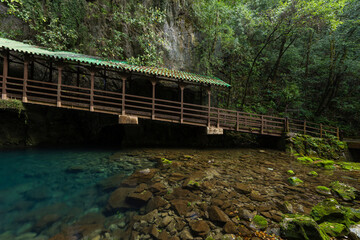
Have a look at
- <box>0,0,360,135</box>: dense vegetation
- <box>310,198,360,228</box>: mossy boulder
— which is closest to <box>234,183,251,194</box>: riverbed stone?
<box>310,198,360,228</box>: mossy boulder

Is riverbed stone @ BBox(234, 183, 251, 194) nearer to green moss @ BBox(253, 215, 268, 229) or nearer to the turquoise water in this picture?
green moss @ BBox(253, 215, 268, 229)

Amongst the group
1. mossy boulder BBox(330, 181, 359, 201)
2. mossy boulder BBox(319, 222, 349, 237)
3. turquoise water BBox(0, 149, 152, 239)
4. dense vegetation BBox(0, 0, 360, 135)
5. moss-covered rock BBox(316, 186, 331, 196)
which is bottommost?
turquoise water BBox(0, 149, 152, 239)

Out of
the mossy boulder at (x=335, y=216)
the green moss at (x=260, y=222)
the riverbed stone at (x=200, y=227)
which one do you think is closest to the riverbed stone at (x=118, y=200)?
the riverbed stone at (x=200, y=227)

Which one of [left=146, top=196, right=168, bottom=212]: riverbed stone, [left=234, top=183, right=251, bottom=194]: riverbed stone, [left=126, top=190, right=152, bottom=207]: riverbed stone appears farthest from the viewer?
[left=234, top=183, right=251, bottom=194]: riverbed stone

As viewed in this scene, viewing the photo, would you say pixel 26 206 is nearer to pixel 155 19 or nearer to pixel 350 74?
pixel 155 19

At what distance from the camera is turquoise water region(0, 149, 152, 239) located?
3787 millimetres

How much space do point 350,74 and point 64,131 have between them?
27630 millimetres

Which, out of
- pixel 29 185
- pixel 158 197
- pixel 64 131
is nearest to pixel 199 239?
pixel 158 197

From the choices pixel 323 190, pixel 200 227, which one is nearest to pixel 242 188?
pixel 200 227

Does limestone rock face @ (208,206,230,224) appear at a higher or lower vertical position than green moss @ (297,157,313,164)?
lower

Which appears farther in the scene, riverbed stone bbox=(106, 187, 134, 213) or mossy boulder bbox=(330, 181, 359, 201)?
mossy boulder bbox=(330, 181, 359, 201)

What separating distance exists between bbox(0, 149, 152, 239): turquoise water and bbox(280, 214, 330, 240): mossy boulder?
15.2 ft

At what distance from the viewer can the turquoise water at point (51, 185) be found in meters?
3.79

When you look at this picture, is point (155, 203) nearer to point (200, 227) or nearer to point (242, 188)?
point (200, 227)
